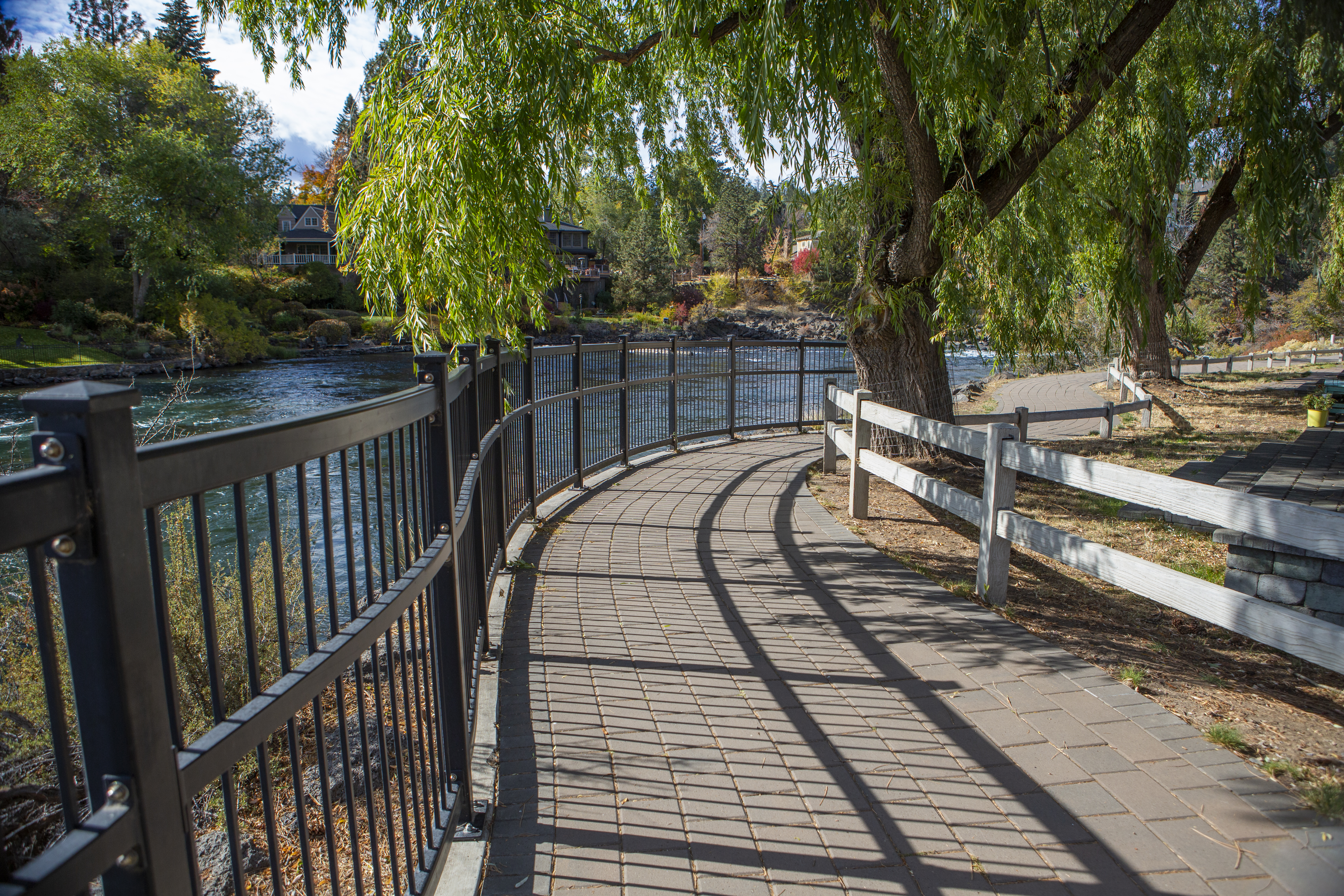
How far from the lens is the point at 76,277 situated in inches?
1491

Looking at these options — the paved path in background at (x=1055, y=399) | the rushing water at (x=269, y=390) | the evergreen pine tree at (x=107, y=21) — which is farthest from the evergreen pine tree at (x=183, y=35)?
the paved path in background at (x=1055, y=399)

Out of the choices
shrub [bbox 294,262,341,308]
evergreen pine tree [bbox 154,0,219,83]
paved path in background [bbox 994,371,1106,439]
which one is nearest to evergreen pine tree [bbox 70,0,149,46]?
evergreen pine tree [bbox 154,0,219,83]

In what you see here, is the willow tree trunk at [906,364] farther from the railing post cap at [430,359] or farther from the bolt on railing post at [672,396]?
the railing post cap at [430,359]

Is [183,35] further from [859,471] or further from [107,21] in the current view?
[859,471]

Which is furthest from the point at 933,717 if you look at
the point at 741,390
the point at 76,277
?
the point at 76,277

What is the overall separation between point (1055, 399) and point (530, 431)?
19.7 meters

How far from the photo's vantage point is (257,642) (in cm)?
242

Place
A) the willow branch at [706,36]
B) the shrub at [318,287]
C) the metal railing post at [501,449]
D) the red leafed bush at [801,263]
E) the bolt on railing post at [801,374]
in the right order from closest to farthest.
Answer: the metal railing post at [501,449] < the willow branch at [706,36] < the bolt on railing post at [801,374] < the shrub at [318,287] < the red leafed bush at [801,263]

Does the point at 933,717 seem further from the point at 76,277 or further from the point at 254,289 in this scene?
the point at 254,289

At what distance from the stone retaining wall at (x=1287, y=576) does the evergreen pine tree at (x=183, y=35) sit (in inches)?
3223

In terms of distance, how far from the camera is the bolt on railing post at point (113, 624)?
0.95 meters

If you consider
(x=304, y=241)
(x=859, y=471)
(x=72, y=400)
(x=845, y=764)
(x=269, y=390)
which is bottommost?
(x=269, y=390)

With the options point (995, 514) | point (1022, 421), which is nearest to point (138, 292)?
point (1022, 421)

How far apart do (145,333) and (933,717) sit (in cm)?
4139
